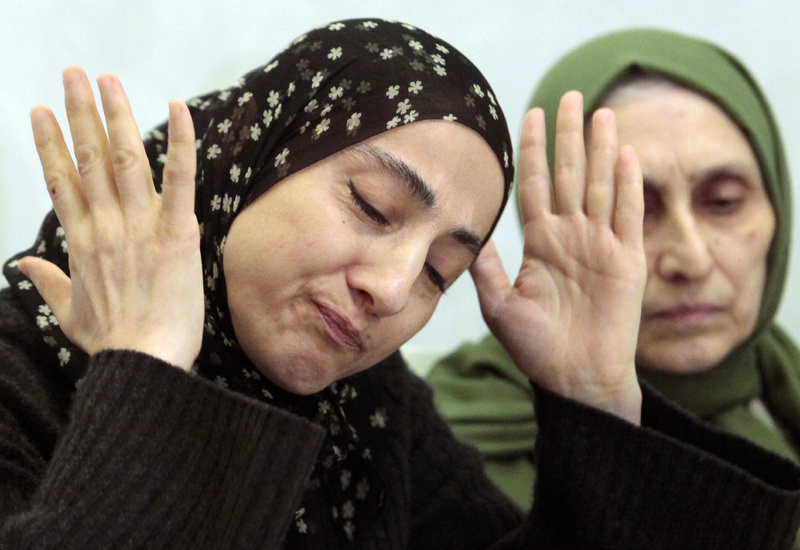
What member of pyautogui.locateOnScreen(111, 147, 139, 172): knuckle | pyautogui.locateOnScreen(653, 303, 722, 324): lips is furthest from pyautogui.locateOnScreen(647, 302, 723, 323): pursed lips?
pyautogui.locateOnScreen(111, 147, 139, 172): knuckle

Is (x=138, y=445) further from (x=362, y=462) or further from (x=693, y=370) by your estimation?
(x=693, y=370)

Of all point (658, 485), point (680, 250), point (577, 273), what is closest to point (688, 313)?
point (680, 250)

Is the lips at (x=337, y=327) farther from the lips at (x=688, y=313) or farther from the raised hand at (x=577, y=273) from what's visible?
the lips at (x=688, y=313)

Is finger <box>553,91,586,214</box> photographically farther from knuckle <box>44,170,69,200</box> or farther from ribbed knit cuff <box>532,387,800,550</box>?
knuckle <box>44,170,69,200</box>

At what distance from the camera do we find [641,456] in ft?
3.44

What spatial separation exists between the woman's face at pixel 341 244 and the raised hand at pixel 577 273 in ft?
1.05

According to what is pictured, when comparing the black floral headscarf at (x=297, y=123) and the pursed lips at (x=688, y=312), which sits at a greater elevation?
the black floral headscarf at (x=297, y=123)

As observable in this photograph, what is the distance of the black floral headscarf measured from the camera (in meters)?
0.91

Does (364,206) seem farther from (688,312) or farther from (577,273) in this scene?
(688,312)

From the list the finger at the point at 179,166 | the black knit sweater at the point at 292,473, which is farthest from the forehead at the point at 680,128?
the finger at the point at 179,166

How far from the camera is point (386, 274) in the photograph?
0.87 m

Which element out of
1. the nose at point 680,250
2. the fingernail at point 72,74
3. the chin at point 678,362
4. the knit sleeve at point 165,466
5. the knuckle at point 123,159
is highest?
the fingernail at point 72,74

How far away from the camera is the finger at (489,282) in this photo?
1218 millimetres

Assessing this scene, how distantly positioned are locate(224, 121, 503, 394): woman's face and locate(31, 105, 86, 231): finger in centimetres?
18
